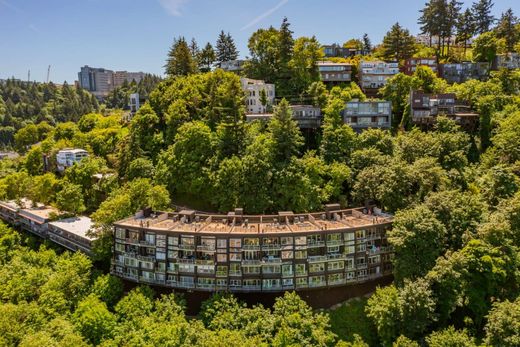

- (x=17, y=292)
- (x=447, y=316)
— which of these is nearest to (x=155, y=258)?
(x=17, y=292)

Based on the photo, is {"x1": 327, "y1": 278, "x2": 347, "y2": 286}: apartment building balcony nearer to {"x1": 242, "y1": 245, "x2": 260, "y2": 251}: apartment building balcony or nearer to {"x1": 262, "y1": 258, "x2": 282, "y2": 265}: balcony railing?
{"x1": 262, "y1": 258, "x2": 282, "y2": 265}: balcony railing

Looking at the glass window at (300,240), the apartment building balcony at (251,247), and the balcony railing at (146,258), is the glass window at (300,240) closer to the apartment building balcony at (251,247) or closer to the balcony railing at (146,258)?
the apartment building balcony at (251,247)

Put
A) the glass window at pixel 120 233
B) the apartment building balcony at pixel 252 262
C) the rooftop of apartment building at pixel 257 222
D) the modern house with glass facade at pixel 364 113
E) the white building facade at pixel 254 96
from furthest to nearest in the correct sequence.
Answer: the white building facade at pixel 254 96, the modern house with glass facade at pixel 364 113, the glass window at pixel 120 233, the rooftop of apartment building at pixel 257 222, the apartment building balcony at pixel 252 262

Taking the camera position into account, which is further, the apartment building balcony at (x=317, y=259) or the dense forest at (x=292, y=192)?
the apartment building balcony at (x=317, y=259)

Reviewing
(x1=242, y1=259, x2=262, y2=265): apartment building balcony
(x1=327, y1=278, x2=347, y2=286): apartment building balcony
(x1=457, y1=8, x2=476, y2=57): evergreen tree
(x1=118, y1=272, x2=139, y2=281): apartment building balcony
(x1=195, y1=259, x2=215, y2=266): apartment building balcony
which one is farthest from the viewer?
(x1=457, y1=8, x2=476, y2=57): evergreen tree

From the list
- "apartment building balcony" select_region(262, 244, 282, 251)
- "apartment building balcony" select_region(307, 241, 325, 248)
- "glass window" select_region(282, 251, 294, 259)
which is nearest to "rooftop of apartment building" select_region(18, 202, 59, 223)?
"apartment building balcony" select_region(262, 244, 282, 251)

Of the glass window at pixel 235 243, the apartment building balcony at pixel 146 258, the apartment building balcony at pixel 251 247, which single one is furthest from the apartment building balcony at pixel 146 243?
the apartment building balcony at pixel 251 247
